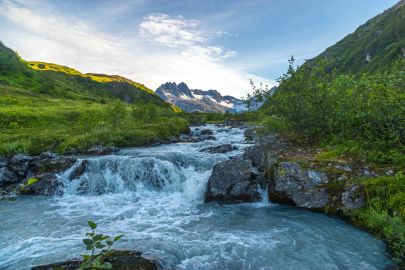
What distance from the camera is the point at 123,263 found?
870 centimetres

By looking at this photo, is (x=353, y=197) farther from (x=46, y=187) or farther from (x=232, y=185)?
(x=46, y=187)

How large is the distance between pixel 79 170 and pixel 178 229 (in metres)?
13.2

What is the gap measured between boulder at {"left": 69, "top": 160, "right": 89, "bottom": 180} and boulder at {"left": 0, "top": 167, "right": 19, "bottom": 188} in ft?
15.4

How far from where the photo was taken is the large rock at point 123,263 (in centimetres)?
853

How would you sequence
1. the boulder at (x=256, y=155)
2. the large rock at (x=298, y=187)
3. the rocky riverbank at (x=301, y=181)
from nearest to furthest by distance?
the rocky riverbank at (x=301, y=181) < the large rock at (x=298, y=187) < the boulder at (x=256, y=155)

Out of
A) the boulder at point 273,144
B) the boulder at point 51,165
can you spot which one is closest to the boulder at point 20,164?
the boulder at point 51,165

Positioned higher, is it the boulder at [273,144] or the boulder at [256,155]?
the boulder at [273,144]

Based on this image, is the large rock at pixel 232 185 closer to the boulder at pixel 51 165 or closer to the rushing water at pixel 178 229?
the rushing water at pixel 178 229

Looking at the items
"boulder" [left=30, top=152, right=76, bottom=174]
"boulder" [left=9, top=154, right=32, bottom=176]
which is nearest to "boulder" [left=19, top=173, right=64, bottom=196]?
"boulder" [left=30, top=152, right=76, bottom=174]

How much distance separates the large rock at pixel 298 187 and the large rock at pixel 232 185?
1.52m

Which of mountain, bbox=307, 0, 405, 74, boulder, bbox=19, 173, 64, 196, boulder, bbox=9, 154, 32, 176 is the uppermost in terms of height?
mountain, bbox=307, 0, 405, 74

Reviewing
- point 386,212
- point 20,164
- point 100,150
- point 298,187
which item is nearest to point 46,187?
point 20,164

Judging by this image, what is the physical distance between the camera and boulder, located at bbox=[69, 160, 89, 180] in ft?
76.7

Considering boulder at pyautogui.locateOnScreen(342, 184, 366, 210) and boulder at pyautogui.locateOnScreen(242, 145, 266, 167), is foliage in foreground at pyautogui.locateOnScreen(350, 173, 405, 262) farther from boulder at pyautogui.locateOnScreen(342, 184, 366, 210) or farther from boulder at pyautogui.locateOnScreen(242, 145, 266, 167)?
boulder at pyautogui.locateOnScreen(242, 145, 266, 167)
